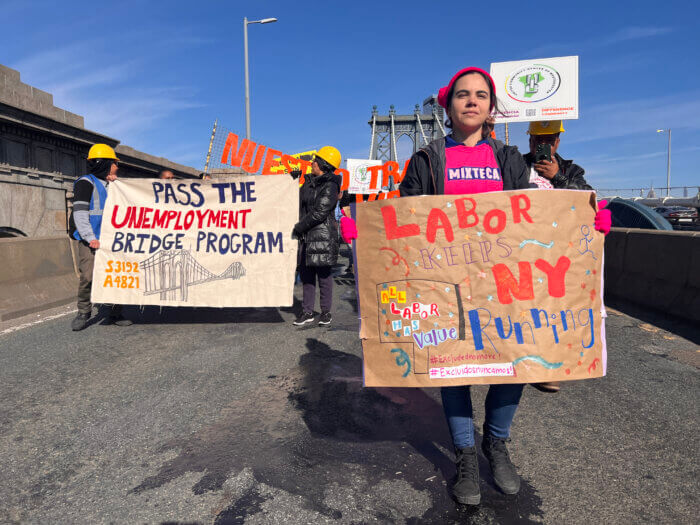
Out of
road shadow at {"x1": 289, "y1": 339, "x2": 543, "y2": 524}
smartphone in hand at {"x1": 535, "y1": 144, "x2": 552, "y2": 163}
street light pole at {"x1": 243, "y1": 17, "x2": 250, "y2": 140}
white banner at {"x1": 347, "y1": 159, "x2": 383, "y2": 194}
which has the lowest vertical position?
road shadow at {"x1": 289, "y1": 339, "x2": 543, "y2": 524}

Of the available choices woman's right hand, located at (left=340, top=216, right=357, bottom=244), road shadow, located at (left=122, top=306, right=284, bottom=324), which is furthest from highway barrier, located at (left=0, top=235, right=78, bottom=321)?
woman's right hand, located at (left=340, top=216, right=357, bottom=244)

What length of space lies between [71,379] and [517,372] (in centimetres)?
349

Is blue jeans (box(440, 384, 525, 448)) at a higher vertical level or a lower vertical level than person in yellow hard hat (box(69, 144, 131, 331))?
lower

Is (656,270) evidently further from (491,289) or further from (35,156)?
(35,156)

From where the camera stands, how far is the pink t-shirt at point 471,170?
2.18 metres

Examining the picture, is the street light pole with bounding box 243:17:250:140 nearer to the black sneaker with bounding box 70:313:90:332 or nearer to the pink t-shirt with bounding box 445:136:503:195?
the black sneaker with bounding box 70:313:90:332

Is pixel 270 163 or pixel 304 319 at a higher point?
pixel 270 163

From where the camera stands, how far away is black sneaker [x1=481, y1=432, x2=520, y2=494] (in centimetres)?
216

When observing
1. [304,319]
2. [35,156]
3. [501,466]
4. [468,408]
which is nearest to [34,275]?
[304,319]

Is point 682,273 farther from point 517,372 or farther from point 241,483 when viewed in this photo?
point 241,483

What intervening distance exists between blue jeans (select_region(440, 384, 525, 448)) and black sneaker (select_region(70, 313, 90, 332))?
4806 millimetres

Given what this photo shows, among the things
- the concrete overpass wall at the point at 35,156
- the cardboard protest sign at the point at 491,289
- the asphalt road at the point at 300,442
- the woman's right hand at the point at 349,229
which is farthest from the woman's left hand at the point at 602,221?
the concrete overpass wall at the point at 35,156

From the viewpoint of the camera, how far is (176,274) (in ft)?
18.9

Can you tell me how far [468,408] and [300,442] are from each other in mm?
1030
